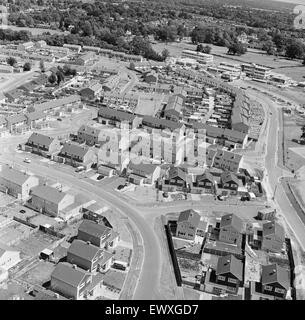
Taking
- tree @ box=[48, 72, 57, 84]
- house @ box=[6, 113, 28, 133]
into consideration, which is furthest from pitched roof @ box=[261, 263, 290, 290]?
tree @ box=[48, 72, 57, 84]

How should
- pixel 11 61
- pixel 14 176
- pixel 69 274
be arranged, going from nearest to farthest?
pixel 69 274 < pixel 14 176 < pixel 11 61

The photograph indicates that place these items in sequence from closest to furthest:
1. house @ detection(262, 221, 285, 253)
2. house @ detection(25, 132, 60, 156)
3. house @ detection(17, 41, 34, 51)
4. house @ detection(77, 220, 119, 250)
A: house @ detection(77, 220, 119, 250) < house @ detection(262, 221, 285, 253) < house @ detection(25, 132, 60, 156) < house @ detection(17, 41, 34, 51)

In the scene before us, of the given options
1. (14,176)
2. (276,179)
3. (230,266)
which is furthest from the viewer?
(276,179)

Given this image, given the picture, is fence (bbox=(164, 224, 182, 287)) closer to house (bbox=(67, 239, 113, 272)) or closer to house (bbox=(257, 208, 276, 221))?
house (bbox=(67, 239, 113, 272))

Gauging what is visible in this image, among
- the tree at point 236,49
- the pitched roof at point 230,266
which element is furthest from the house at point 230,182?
the tree at point 236,49

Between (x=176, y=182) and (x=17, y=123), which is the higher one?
(x=17, y=123)

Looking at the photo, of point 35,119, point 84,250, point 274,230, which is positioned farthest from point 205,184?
point 35,119

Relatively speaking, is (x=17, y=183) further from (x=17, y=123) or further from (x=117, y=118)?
(x=117, y=118)
